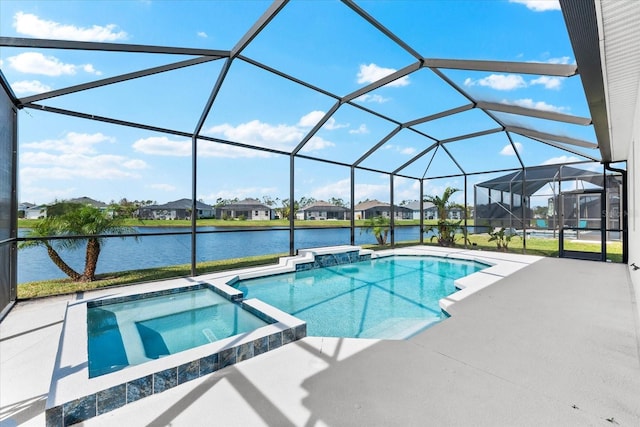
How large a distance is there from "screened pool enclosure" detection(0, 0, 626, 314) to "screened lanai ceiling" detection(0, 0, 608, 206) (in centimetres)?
2

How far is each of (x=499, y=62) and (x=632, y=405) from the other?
3.93 meters

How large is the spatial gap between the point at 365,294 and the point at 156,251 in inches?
318

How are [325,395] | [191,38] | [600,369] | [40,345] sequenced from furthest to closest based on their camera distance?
[191,38], [40,345], [600,369], [325,395]

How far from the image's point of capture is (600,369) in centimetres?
234

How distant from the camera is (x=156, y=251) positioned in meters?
10.0

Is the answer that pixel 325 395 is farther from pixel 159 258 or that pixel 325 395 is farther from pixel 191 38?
pixel 159 258

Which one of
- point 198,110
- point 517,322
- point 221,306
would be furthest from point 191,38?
point 517,322

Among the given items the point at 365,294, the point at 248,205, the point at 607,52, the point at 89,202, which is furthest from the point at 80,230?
the point at 248,205

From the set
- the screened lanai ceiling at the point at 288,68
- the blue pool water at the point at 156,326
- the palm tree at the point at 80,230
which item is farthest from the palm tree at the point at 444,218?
the palm tree at the point at 80,230

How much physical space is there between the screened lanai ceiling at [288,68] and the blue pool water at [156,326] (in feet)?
9.50

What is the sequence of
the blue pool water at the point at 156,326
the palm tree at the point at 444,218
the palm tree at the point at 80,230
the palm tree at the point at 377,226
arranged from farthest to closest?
1. the palm tree at the point at 377,226
2. the palm tree at the point at 444,218
3. the palm tree at the point at 80,230
4. the blue pool water at the point at 156,326

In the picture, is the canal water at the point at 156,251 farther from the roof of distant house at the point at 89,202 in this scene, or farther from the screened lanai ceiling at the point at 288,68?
the screened lanai ceiling at the point at 288,68

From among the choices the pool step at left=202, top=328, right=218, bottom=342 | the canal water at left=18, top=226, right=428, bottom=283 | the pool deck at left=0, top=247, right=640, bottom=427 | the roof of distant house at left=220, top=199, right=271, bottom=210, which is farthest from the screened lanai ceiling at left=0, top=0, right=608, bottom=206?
the roof of distant house at left=220, top=199, right=271, bottom=210

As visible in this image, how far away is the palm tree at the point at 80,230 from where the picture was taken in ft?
17.5
